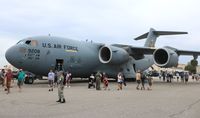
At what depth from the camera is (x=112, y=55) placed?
27891mm

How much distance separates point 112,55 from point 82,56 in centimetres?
264

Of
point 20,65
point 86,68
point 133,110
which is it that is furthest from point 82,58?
point 133,110

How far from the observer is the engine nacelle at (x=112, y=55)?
28109 mm

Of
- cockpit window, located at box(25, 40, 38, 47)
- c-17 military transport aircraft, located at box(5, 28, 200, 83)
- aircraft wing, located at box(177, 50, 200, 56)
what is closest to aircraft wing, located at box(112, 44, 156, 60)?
c-17 military transport aircraft, located at box(5, 28, 200, 83)

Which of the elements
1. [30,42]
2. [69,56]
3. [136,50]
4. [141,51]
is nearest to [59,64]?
[69,56]

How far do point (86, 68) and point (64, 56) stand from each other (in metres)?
3.00

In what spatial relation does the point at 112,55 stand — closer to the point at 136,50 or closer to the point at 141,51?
the point at 136,50

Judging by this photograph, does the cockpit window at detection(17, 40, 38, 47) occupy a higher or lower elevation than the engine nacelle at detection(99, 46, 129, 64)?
higher

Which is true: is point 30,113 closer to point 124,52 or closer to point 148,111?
point 148,111

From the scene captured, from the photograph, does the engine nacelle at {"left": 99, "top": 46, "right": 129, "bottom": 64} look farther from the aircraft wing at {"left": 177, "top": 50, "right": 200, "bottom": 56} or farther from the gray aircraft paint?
the aircraft wing at {"left": 177, "top": 50, "right": 200, "bottom": 56}

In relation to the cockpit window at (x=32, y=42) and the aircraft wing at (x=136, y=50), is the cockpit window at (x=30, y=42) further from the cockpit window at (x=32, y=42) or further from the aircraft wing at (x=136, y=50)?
the aircraft wing at (x=136, y=50)

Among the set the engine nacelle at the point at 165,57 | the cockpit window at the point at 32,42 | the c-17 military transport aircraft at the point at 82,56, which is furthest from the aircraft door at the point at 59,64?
the engine nacelle at the point at 165,57

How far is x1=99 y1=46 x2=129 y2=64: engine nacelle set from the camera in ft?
92.2

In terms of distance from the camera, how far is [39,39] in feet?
79.2
